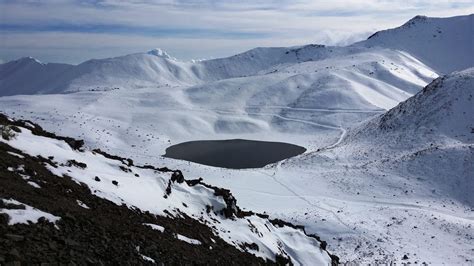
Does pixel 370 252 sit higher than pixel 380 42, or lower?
lower

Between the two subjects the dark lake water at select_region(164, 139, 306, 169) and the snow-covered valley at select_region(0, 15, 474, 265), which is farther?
the dark lake water at select_region(164, 139, 306, 169)

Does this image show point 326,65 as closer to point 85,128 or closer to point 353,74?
point 353,74

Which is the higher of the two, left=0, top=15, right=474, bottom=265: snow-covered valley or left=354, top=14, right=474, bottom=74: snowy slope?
left=354, top=14, right=474, bottom=74: snowy slope

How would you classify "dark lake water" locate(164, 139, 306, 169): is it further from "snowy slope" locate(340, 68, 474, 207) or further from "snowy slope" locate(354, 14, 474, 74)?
"snowy slope" locate(354, 14, 474, 74)

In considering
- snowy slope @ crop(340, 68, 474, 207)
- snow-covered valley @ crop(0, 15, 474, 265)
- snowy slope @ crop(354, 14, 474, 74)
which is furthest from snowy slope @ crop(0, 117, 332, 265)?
snowy slope @ crop(354, 14, 474, 74)

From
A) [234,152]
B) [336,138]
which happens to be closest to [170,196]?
[234,152]

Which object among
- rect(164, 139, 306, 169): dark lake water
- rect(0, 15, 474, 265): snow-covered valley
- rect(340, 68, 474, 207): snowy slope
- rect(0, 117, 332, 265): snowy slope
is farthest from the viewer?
rect(164, 139, 306, 169): dark lake water

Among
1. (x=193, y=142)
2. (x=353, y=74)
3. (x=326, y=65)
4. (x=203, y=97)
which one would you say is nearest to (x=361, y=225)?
(x=193, y=142)
